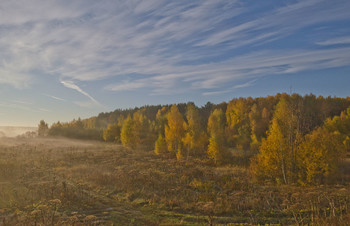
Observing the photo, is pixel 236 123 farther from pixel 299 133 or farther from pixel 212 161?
pixel 299 133

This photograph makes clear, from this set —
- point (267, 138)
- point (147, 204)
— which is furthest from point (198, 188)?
point (267, 138)

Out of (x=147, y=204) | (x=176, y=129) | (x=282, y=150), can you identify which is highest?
(x=176, y=129)

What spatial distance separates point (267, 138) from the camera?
2752cm

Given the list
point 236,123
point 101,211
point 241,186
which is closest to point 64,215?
point 101,211

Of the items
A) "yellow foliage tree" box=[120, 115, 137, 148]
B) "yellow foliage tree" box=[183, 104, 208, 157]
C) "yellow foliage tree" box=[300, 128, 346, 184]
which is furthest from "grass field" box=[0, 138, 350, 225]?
"yellow foliage tree" box=[120, 115, 137, 148]

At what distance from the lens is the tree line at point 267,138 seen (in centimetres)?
2550

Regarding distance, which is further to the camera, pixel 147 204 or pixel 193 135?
pixel 193 135

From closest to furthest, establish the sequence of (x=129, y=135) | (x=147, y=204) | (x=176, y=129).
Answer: (x=147, y=204), (x=176, y=129), (x=129, y=135)

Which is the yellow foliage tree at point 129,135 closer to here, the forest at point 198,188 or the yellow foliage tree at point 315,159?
the forest at point 198,188

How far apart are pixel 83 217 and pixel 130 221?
282 centimetres

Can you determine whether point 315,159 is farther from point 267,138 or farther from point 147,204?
point 147,204

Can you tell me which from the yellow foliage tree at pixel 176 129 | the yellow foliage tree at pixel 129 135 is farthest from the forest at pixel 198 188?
the yellow foliage tree at pixel 129 135

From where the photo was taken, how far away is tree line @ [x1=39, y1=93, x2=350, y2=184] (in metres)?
25.5

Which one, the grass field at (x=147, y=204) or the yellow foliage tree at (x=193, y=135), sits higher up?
the yellow foliage tree at (x=193, y=135)
